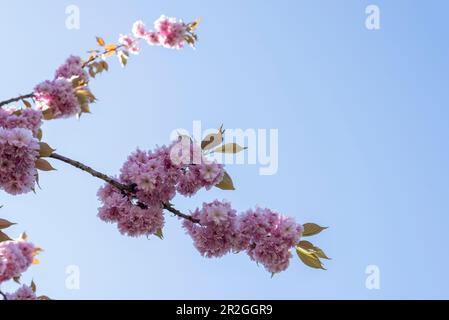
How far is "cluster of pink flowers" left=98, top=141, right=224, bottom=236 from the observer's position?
2629 millimetres

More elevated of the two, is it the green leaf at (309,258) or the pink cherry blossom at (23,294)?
the green leaf at (309,258)

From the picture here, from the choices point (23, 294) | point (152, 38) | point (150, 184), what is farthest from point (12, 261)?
point (152, 38)

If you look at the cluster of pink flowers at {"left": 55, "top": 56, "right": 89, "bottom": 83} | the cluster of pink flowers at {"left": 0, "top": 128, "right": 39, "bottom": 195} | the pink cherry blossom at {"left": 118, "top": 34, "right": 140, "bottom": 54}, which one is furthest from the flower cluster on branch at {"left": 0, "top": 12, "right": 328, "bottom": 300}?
the pink cherry blossom at {"left": 118, "top": 34, "right": 140, "bottom": 54}

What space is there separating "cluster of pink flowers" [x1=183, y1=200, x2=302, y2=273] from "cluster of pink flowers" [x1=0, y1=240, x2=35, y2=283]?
0.96 metres

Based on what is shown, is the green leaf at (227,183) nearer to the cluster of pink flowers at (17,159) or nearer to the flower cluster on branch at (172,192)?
the flower cluster on branch at (172,192)

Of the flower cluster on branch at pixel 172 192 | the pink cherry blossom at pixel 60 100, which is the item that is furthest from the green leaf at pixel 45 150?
the pink cherry blossom at pixel 60 100

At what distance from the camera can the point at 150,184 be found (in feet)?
8.50

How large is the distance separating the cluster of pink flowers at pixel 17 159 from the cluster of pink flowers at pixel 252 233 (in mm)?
903

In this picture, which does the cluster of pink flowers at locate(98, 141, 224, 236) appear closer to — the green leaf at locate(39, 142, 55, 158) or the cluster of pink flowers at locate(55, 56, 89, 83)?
the green leaf at locate(39, 142, 55, 158)

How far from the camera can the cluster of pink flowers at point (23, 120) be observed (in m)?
2.81

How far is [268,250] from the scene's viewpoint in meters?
2.67
